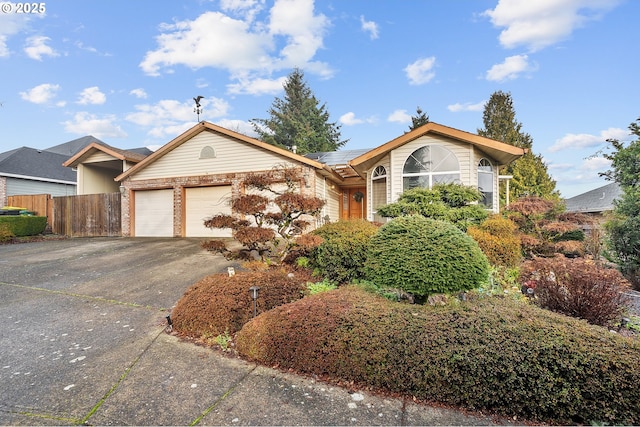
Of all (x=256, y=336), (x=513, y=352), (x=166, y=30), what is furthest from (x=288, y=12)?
(x=513, y=352)

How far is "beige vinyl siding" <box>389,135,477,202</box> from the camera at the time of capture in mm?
9133

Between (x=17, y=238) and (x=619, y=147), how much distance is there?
19477 mm

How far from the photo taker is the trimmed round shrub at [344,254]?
5109 millimetres

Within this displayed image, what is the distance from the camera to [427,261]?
353 centimetres

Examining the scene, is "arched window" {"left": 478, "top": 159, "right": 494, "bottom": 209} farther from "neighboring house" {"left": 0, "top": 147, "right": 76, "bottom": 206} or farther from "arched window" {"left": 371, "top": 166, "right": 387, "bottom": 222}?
"neighboring house" {"left": 0, "top": 147, "right": 76, "bottom": 206}

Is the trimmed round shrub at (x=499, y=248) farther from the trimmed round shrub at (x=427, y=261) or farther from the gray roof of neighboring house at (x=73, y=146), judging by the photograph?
the gray roof of neighboring house at (x=73, y=146)

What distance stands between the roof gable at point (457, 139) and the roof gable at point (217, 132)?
1.60 m

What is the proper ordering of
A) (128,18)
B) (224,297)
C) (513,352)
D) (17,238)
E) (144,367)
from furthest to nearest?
(17,238) → (128,18) → (224,297) → (144,367) → (513,352)

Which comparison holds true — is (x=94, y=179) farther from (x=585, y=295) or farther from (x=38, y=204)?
(x=585, y=295)

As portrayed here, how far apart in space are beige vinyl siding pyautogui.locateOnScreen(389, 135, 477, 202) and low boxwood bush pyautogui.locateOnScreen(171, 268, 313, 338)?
257 inches

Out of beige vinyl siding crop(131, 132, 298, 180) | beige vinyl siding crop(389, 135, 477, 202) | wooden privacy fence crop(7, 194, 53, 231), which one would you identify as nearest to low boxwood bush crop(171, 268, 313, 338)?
beige vinyl siding crop(389, 135, 477, 202)

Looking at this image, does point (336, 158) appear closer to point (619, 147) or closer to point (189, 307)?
point (619, 147)

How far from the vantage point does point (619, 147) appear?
22.4 feet

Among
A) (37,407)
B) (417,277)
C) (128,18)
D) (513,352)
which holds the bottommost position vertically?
(37,407)
